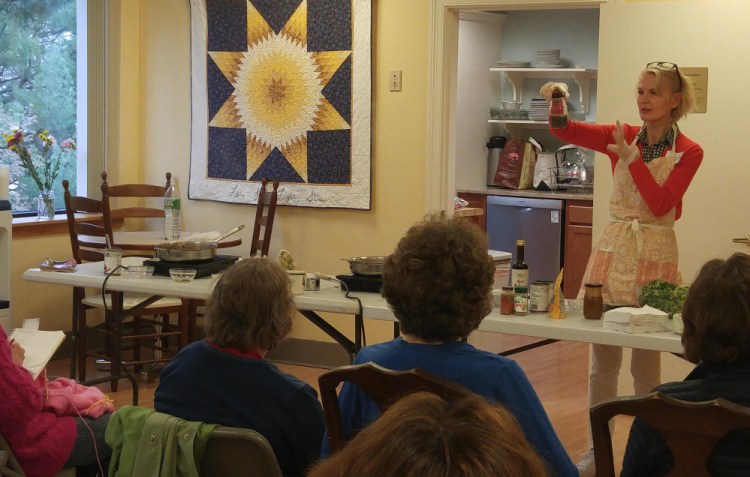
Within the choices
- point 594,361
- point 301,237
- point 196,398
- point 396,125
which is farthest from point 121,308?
point 196,398

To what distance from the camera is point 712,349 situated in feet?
6.52

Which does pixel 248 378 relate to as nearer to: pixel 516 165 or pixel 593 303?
pixel 593 303

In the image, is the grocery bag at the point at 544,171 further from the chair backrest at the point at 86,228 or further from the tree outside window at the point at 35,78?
the chair backrest at the point at 86,228

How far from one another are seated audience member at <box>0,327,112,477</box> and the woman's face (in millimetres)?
2056

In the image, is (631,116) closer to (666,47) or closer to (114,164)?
(666,47)

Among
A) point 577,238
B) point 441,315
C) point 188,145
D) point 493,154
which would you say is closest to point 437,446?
point 441,315

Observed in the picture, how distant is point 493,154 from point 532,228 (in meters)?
0.92

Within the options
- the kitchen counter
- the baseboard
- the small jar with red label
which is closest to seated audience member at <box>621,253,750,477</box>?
the small jar with red label

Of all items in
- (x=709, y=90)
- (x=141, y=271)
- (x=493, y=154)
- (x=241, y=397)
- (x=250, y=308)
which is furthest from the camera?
(x=493, y=154)

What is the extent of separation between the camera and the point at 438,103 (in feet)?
16.6

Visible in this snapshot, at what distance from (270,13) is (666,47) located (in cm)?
216

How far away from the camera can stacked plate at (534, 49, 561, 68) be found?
25.8 feet

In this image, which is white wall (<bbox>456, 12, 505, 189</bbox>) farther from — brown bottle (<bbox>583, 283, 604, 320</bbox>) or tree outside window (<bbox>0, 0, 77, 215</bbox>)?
brown bottle (<bbox>583, 283, 604, 320</bbox>)

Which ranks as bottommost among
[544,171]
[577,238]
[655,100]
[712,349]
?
[577,238]
